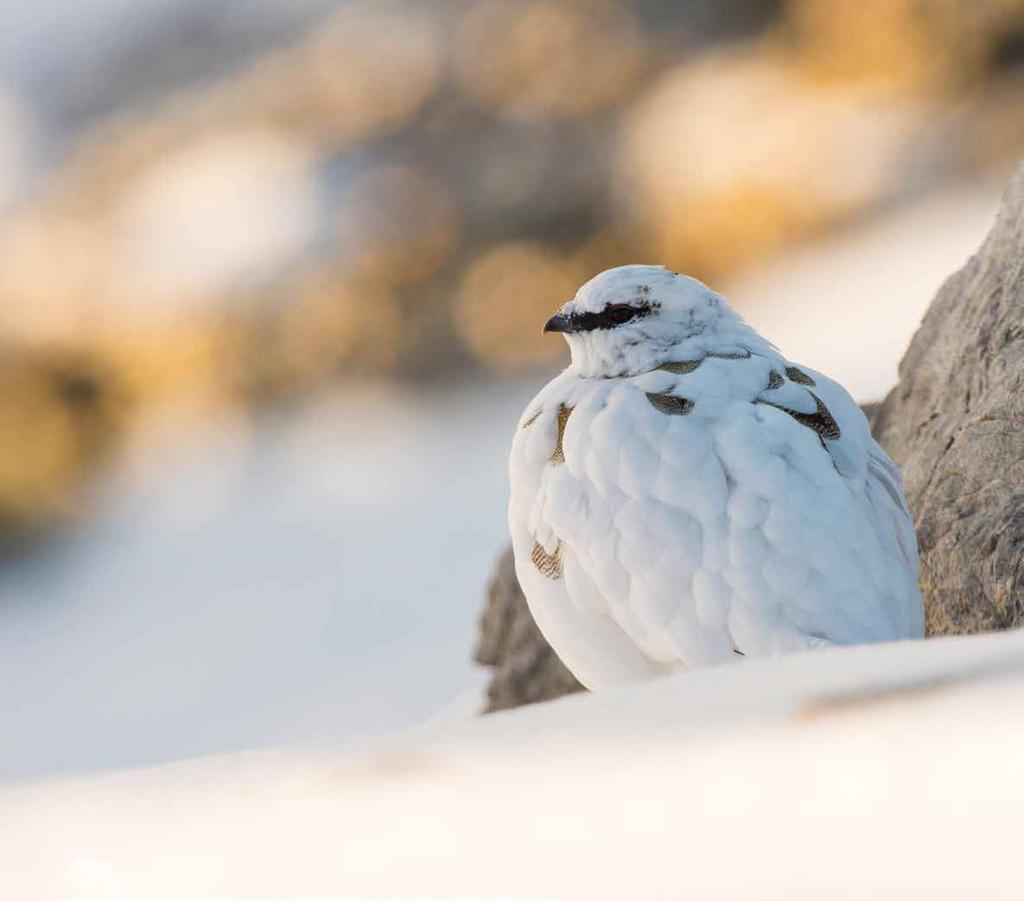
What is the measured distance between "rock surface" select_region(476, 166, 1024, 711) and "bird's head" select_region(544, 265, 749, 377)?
0.41 meters

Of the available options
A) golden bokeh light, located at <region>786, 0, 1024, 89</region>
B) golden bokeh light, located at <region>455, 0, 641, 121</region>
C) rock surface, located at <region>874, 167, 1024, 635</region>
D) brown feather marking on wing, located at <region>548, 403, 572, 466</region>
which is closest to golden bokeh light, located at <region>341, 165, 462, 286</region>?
golden bokeh light, located at <region>455, 0, 641, 121</region>

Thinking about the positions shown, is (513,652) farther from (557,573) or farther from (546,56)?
(546,56)

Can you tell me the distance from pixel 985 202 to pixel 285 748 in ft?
18.0

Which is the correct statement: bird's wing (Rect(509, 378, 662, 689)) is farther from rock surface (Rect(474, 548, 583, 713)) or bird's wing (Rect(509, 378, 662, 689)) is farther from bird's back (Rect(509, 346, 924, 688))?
rock surface (Rect(474, 548, 583, 713))

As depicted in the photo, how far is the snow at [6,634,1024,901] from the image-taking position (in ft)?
2.42

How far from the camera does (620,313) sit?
2146mm

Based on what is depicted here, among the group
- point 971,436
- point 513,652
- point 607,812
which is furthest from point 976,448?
point 607,812

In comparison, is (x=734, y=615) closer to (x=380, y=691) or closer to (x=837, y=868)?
(x=837, y=868)

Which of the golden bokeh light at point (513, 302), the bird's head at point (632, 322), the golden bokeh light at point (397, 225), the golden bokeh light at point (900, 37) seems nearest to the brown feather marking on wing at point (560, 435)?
the bird's head at point (632, 322)

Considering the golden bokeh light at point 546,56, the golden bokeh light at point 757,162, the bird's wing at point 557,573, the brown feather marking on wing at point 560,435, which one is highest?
the golden bokeh light at point 546,56

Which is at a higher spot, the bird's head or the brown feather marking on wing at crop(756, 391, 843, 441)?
the bird's head

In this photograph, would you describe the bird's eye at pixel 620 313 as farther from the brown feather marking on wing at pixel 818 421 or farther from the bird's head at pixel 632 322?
the brown feather marking on wing at pixel 818 421

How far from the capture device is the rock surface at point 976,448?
207 cm

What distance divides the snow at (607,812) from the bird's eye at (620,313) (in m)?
1.31
